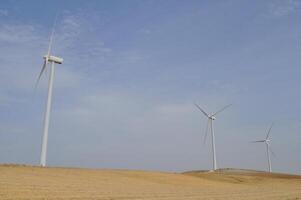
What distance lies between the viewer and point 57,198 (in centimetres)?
2567

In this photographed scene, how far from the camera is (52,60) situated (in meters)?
63.2

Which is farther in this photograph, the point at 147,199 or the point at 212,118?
the point at 212,118

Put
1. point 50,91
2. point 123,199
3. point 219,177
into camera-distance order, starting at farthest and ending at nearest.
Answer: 1. point 219,177
2. point 50,91
3. point 123,199

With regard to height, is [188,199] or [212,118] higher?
[212,118]

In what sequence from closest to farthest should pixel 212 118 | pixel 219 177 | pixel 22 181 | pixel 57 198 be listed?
pixel 57 198
pixel 22 181
pixel 219 177
pixel 212 118

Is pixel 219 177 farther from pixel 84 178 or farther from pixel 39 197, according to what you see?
pixel 39 197

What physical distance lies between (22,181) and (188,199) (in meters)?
12.9

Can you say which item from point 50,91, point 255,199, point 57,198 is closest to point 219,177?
point 50,91

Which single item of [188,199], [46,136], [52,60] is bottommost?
[188,199]

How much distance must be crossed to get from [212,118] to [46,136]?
162 ft

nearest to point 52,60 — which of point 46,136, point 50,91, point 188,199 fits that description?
point 50,91

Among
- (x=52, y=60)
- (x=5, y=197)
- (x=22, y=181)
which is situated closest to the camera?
(x=5, y=197)

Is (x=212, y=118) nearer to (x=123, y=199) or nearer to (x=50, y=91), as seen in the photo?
(x=50, y=91)

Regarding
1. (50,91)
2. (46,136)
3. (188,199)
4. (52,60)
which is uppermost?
(52,60)
